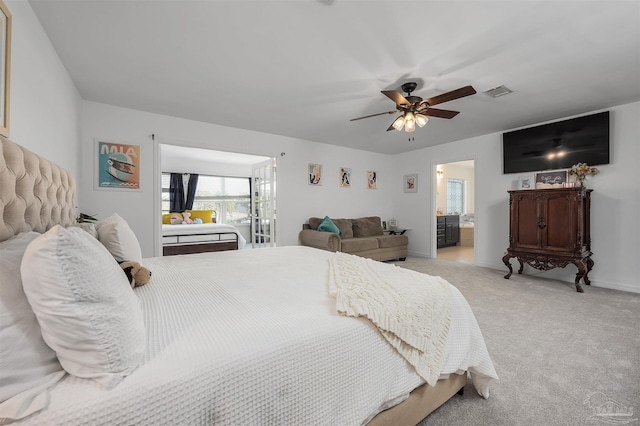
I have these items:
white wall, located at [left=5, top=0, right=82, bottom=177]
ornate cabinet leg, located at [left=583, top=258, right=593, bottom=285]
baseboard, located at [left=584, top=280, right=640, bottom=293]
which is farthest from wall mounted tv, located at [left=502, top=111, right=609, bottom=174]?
white wall, located at [left=5, top=0, right=82, bottom=177]

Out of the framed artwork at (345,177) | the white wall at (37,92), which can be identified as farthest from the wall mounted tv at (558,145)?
the white wall at (37,92)

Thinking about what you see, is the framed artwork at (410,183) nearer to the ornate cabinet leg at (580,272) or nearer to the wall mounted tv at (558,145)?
the wall mounted tv at (558,145)

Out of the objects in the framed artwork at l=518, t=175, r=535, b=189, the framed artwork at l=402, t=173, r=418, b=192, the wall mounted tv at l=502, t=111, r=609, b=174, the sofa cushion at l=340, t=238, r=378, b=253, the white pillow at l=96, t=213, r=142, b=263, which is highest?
the wall mounted tv at l=502, t=111, r=609, b=174

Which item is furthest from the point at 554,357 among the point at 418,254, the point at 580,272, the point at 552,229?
the point at 418,254

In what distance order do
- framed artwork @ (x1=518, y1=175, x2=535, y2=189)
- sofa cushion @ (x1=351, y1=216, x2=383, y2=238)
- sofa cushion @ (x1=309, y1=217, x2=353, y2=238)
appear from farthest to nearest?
sofa cushion @ (x1=351, y1=216, x2=383, y2=238) → sofa cushion @ (x1=309, y1=217, x2=353, y2=238) → framed artwork @ (x1=518, y1=175, x2=535, y2=189)

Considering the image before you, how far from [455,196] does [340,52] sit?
761cm

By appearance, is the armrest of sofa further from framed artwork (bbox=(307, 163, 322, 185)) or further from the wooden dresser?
the wooden dresser

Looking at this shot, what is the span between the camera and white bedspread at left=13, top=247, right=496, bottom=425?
0.71m

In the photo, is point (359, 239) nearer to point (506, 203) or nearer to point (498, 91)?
point (506, 203)

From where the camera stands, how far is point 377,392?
1100 mm

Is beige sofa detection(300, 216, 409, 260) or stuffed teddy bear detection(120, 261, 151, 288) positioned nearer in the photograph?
stuffed teddy bear detection(120, 261, 151, 288)

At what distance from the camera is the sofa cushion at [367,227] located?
18.5ft

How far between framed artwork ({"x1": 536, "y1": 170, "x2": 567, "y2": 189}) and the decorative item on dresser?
382 millimetres

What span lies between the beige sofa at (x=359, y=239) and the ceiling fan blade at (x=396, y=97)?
2.50 metres
